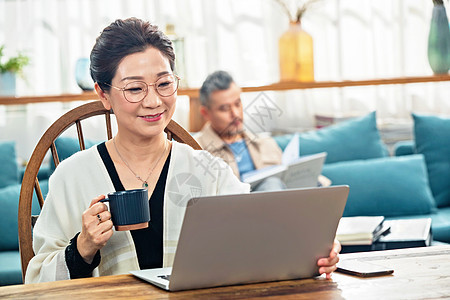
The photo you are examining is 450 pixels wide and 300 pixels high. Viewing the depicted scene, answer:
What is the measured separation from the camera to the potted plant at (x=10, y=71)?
10.2 feet

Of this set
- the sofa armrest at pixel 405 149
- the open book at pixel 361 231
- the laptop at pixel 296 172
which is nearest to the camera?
the open book at pixel 361 231

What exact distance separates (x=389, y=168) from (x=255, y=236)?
2.11 m

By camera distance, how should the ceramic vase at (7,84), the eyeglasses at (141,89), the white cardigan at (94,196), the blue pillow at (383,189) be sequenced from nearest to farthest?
the white cardigan at (94,196)
the eyeglasses at (141,89)
the blue pillow at (383,189)
the ceramic vase at (7,84)

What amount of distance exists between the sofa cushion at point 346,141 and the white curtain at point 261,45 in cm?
34

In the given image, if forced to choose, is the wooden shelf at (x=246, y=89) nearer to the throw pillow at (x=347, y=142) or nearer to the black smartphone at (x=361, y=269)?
the throw pillow at (x=347, y=142)

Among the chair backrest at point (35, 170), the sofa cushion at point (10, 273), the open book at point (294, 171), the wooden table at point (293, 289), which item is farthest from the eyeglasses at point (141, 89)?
the sofa cushion at point (10, 273)

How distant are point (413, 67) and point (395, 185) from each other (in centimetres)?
106

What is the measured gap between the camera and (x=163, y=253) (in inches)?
55.8

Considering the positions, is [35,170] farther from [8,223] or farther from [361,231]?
[8,223]

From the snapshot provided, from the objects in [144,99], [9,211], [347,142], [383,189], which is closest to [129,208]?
[144,99]

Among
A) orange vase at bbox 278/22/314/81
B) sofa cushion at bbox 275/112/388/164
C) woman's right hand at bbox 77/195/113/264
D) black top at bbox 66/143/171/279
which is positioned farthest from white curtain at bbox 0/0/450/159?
woman's right hand at bbox 77/195/113/264

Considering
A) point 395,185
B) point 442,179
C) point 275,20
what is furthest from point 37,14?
point 442,179

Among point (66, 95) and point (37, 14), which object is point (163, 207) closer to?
point (66, 95)

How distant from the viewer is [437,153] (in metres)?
3.18
